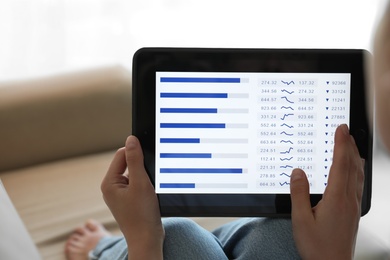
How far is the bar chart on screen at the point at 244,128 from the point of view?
825 millimetres

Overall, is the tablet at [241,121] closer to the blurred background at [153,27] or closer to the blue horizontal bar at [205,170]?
the blue horizontal bar at [205,170]

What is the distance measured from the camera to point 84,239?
3.61 ft

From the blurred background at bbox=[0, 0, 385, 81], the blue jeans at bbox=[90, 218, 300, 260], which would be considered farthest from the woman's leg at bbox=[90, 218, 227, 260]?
the blurred background at bbox=[0, 0, 385, 81]

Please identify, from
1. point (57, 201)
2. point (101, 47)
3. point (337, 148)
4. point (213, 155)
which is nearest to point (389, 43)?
point (337, 148)

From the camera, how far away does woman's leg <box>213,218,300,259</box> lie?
82cm

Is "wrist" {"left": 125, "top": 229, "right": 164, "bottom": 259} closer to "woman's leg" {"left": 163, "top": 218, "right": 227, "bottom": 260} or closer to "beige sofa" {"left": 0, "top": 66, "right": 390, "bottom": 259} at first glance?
"woman's leg" {"left": 163, "top": 218, "right": 227, "bottom": 260}

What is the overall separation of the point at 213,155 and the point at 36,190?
0.52 m

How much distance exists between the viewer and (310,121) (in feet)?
2.72

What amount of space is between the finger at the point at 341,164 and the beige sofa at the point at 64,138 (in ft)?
1.56

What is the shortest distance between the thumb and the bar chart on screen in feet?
0.25

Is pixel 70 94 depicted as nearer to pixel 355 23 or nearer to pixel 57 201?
pixel 57 201

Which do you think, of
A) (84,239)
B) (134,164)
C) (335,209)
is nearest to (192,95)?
(134,164)

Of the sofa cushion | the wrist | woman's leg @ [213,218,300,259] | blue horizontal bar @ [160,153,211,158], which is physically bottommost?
the sofa cushion

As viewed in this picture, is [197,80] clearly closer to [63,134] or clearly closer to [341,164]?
[341,164]
